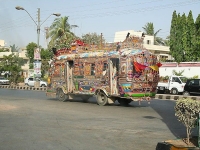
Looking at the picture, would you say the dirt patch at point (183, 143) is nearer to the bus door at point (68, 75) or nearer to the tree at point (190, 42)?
the bus door at point (68, 75)

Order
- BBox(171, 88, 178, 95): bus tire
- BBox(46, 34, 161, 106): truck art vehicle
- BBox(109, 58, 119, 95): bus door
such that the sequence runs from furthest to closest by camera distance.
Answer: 1. BBox(171, 88, 178, 95): bus tire
2. BBox(109, 58, 119, 95): bus door
3. BBox(46, 34, 161, 106): truck art vehicle

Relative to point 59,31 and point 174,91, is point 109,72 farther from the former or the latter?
point 59,31

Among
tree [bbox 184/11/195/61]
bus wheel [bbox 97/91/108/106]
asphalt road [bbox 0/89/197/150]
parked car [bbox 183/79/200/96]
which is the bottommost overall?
asphalt road [bbox 0/89/197/150]

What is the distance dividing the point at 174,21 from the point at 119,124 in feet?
109

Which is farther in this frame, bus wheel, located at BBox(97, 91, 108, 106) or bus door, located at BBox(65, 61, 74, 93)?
bus door, located at BBox(65, 61, 74, 93)

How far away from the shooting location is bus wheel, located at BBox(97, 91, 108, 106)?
1710cm

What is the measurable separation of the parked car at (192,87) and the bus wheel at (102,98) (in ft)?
38.3

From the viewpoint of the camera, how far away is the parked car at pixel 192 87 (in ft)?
86.9

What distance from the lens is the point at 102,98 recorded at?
1750cm

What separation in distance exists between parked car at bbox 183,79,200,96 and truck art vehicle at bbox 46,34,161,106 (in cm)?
1033

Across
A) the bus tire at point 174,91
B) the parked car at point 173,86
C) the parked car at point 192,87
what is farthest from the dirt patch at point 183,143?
the bus tire at point 174,91

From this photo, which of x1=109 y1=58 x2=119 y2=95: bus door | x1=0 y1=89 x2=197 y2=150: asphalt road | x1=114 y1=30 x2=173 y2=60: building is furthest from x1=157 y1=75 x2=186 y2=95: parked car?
x1=114 y1=30 x2=173 y2=60: building

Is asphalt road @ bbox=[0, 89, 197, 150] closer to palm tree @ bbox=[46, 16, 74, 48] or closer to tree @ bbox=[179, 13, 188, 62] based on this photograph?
tree @ bbox=[179, 13, 188, 62]

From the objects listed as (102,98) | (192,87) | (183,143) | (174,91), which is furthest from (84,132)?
(174,91)
